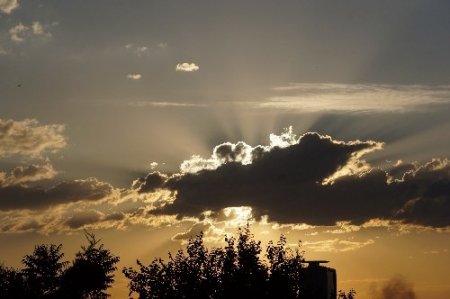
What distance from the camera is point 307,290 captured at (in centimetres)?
5397

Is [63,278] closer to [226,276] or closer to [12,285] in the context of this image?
[12,285]

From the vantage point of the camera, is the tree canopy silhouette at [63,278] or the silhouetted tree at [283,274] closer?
the silhouetted tree at [283,274]

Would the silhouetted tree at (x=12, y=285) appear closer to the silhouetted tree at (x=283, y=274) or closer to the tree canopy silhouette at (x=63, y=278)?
the tree canopy silhouette at (x=63, y=278)

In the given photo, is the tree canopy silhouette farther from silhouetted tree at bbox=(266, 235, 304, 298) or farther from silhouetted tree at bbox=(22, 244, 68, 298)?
silhouetted tree at bbox=(266, 235, 304, 298)

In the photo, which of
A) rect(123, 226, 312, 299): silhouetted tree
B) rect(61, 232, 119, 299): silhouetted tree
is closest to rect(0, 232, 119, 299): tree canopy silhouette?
rect(61, 232, 119, 299): silhouetted tree

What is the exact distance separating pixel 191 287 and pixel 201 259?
10.3 ft

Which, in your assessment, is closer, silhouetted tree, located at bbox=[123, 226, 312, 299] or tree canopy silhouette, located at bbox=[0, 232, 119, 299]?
silhouetted tree, located at bbox=[123, 226, 312, 299]

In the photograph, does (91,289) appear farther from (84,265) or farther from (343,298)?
(343,298)

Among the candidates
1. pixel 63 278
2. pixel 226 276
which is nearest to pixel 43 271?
pixel 63 278

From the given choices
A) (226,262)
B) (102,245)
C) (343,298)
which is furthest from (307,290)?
(102,245)

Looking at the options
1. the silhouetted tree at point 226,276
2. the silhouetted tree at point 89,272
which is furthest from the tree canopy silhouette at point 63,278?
the silhouetted tree at point 226,276

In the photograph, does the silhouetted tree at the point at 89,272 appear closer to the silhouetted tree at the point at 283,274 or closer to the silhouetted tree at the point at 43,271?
the silhouetted tree at the point at 43,271

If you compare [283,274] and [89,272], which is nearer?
[283,274]

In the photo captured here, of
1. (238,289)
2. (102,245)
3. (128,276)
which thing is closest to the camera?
(238,289)
